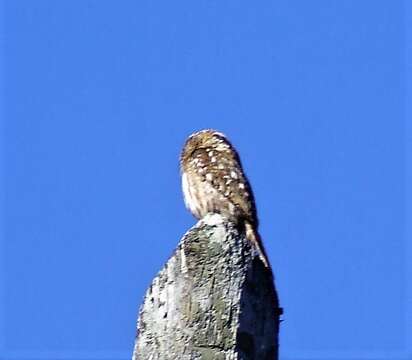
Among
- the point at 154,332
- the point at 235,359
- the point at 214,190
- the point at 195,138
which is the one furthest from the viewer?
the point at 195,138

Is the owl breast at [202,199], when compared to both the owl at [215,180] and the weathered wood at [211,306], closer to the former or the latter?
the owl at [215,180]

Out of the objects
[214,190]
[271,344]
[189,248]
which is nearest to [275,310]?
[271,344]

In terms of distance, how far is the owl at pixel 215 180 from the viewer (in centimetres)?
811

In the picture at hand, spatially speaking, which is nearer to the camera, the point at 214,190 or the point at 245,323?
the point at 245,323

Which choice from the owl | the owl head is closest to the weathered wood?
the owl

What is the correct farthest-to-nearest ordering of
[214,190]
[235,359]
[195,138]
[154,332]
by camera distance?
[195,138]
[214,190]
[154,332]
[235,359]

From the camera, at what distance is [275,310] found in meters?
4.01

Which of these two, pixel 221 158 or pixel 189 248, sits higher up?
pixel 221 158

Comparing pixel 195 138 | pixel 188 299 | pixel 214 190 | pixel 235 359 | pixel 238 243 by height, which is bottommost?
pixel 235 359

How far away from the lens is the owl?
8109 millimetres

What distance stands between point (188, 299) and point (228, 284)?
0.54 feet

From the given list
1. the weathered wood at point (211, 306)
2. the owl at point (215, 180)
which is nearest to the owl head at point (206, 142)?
the owl at point (215, 180)

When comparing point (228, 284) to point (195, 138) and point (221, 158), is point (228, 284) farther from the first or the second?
point (195, 138)

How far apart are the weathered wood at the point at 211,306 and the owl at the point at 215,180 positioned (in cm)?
350
